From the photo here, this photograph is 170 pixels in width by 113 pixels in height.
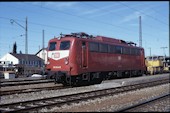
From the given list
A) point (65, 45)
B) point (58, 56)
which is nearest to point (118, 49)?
point (65, 45)

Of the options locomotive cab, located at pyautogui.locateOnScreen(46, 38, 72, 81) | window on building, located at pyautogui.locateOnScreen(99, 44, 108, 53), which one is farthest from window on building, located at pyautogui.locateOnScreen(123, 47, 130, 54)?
locomotive cab, located at pyautogui.locateOnScreen(46, 38, 72, 81)

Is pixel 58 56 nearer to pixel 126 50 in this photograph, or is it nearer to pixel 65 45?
pixel 65 45

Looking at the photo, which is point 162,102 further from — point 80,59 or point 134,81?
A: point 134,81

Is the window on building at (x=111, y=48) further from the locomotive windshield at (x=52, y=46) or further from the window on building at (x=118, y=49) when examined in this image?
the locomotive windshield at (x=52, y=46)

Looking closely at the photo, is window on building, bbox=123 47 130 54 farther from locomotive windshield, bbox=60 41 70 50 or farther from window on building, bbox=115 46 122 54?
locomotive windshield, bbox=60 41 70 50

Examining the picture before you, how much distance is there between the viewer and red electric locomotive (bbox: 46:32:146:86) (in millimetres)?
19828

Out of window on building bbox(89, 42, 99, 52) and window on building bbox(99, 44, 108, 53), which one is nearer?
window on building bbox(89, 42, 99, 52)

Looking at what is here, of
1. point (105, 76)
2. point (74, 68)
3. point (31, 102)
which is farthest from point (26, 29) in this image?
point (31, 102)

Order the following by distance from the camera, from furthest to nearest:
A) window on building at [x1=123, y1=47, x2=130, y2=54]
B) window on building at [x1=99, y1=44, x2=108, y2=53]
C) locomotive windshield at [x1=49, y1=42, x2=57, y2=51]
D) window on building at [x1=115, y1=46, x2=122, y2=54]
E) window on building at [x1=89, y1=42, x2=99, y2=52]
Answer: window on building at [x1=123, y1=47, x2=130, y2=54], window on building at [x1=115, y1=46, x2=122, y2=54], window on building at [x1=99, y1=44, x2=108, y2=53], window on building at [x1=89, y1=42, x2=99, y2=52], locomotive windshield at [x1=49, y1=42, x2=57, y2=51]

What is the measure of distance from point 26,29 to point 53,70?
25.3m

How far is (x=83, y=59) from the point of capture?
20781 mm

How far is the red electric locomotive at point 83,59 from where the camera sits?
19.8 meters

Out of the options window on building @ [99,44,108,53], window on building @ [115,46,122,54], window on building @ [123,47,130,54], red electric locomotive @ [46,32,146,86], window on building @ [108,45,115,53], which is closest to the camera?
red electric locomotive @ [46,32,146,86]

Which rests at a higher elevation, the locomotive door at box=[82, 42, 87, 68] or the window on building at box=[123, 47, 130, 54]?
the window on building at box=[123, 47, 130, 54]
